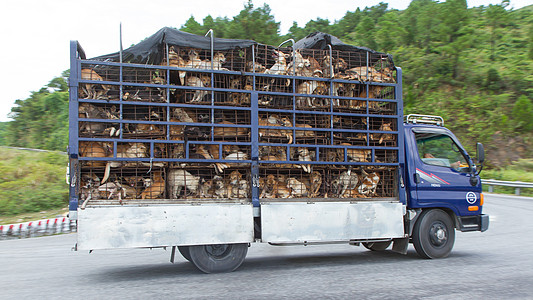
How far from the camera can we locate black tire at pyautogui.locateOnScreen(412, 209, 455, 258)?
7.24m

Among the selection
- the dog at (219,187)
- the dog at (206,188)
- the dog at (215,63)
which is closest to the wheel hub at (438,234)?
the dog at (219,187)

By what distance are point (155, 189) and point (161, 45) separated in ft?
6.93

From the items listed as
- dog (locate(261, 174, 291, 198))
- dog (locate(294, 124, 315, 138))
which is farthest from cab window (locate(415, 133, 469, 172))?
dog (locate(261, 174, 291, 198))

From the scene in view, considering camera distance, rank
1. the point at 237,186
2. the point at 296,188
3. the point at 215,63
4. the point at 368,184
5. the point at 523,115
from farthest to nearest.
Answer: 1. the point at 523,115
2. the point at 368,184
3. the point at 296,188
4. the point at 215,63
5. the point at 237,186

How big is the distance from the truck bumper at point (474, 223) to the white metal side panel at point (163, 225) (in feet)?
12.6

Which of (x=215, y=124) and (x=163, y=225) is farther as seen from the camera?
(x=215, y=124)

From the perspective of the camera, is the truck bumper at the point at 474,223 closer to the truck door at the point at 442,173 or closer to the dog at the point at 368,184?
the truck door at the point at 442,173

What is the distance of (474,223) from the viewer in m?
7.59

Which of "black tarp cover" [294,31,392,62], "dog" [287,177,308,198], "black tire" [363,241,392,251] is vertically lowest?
"black tire" [363,241,392,251]

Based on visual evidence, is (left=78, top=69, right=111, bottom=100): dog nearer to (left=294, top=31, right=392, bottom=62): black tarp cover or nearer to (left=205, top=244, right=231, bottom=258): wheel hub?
(left=205, top=244, right=231, bottom=258): wheel hub

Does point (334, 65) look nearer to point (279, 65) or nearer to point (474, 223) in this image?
point (279, 65)

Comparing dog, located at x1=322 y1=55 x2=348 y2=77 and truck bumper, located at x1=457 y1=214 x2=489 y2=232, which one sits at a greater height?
dog, located at x1=322 y1=55 x2=348 y2=77

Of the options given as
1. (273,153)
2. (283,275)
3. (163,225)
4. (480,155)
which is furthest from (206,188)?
(480,155)

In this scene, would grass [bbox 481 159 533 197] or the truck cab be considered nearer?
the truck cab
